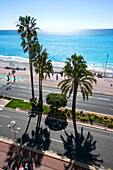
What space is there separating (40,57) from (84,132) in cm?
1595

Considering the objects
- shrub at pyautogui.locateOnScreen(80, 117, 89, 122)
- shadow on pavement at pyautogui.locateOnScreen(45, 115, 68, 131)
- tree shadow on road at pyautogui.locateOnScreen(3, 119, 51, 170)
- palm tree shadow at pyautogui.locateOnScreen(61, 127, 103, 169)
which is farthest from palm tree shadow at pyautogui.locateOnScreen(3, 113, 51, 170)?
shrub at pyautogui.locateOnScreen(80, 117, 89, 122)

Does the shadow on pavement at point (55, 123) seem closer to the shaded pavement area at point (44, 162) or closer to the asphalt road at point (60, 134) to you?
the asphalt road at point (60, 134)

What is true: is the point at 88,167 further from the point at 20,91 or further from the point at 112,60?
the point at 112,60

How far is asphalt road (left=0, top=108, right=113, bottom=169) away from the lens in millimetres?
18797

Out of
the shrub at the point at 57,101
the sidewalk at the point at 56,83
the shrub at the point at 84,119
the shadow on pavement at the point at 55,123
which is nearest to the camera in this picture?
the shadow on pavement at the point at 55,123

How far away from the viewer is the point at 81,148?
1947cm

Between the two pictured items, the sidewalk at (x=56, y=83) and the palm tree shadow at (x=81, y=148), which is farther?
the sidewalk at (x=56, y=83)

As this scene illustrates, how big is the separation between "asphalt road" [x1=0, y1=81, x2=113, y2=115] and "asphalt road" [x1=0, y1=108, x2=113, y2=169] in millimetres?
6989

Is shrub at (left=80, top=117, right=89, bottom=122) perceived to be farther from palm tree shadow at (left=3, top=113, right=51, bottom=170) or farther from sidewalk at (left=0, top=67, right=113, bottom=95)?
sidewalk at (left=0, top=67, right=113, bottom=95)

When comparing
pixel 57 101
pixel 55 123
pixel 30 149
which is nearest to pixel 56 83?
pixel 57 101

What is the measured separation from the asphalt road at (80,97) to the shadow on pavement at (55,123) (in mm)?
6430

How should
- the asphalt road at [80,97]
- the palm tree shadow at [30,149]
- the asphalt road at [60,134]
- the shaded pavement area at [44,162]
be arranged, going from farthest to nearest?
the asphalt road at [80,97], the asphalt road at [60,134], the palm tree shadow at [30,149], the shaded pavement area at [44,162]

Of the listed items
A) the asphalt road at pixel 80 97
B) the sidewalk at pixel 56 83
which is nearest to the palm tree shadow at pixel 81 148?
the asphalt road at pixel 80 97

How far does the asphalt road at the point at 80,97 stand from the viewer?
3000 cm
